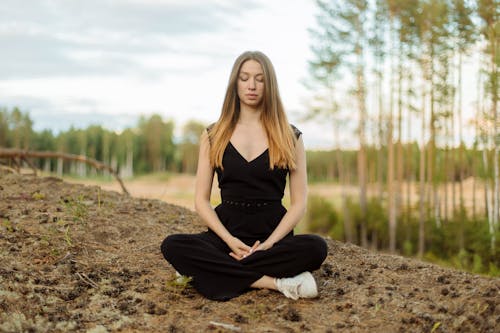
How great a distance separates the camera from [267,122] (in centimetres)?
356

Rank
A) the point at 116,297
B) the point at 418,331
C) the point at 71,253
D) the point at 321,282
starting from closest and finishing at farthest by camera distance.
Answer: the point at 418,331 < the point at 116,297 < the point at 321,282 < the point at 71,253

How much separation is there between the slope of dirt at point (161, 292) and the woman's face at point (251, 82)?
1268mm

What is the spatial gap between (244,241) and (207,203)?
35 cm

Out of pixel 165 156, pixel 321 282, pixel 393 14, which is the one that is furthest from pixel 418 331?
pixel 165 156

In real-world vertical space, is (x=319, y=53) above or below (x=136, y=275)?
above

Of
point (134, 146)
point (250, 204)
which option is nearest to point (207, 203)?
point (250, 204)

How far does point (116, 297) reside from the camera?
3492 millimetres

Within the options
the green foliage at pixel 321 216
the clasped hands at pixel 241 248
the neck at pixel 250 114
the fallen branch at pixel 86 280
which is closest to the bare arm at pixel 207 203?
the clasped hands at pixel 241 248

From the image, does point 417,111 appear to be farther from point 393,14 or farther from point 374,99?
point 393,14

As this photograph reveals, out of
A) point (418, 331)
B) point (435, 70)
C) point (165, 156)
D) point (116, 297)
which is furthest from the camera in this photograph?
point (165, 156)

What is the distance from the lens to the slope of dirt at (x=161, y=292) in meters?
3.11

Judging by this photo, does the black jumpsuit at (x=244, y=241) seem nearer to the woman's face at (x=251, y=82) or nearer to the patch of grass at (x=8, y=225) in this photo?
the woman's face at (x=251, y=82)

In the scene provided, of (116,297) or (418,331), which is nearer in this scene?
(418,331)

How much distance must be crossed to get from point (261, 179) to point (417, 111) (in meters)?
10.5
